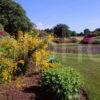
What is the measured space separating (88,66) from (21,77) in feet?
16.6

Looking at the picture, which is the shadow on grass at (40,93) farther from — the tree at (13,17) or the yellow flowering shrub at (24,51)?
the tree at (13,17)

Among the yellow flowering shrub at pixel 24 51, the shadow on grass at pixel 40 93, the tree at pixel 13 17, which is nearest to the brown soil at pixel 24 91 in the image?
the shadow on grass at pixel 40 93

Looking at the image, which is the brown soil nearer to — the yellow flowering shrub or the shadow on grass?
the shadow on grass

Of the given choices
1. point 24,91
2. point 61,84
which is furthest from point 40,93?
point 61,84

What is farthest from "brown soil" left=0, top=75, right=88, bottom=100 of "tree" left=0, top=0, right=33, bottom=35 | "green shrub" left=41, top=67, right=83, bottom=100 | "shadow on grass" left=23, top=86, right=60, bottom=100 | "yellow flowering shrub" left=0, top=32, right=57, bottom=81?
"tree" left=0, top=0, right=33, bottom=35

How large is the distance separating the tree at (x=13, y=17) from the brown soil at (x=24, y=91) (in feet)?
79.5

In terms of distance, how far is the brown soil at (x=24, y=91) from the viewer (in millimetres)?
8453

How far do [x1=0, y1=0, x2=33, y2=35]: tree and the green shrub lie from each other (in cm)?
2481

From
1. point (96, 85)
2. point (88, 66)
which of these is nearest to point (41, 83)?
point (96, 85)

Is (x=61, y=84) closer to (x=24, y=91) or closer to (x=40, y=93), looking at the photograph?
(x=40, y=93)

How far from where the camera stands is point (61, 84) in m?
8.69

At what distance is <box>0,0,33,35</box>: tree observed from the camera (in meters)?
34.1

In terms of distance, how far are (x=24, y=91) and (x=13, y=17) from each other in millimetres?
26925

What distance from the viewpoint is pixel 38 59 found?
10.4 meters
